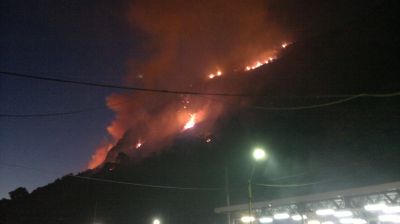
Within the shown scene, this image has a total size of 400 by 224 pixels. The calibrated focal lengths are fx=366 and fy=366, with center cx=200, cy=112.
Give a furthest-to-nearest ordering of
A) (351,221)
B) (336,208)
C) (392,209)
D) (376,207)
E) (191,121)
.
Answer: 1. (191,121)
2. (351,221)
3. (336,208)
4. (392,209)
5. (376,207)

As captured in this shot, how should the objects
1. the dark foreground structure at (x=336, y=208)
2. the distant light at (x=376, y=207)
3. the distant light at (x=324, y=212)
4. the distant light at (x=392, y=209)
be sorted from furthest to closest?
the distant light at (x=324, y=212) → the distant light at (x=376, y=207) → the distant light at (x=392, y=209) → the dark foreground structure at (x=336, y=208)

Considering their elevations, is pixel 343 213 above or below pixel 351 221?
above

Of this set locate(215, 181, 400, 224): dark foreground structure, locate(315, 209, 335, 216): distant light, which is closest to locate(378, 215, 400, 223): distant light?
locate(215, 181, 400, 224): dark foreground structure

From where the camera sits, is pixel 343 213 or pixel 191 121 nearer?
pixel 343 213

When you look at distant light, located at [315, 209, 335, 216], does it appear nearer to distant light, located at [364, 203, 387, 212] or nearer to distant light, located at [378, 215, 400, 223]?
distant light, located at [364, 203, 387, 212]

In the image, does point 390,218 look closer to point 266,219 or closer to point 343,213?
point 343,213

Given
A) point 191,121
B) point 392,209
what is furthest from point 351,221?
point 191,121

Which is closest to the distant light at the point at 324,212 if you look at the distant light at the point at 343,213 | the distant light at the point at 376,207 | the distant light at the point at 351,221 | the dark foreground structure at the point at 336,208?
the dark foreground structure at the point at 336,208

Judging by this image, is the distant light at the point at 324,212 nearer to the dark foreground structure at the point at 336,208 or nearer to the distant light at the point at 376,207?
the dark foreground structure at the point at 336,208

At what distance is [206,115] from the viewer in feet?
347

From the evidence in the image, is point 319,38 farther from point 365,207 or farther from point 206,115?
point 365,207

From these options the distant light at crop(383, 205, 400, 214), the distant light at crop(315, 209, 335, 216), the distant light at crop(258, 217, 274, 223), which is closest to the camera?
the distant light at crop(383, 205, 400, 214)

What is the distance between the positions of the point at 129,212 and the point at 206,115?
45.4 metres

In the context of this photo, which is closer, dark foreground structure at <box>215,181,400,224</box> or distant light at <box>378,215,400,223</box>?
dark foreground structure at <box>215,181,400,224</box>
